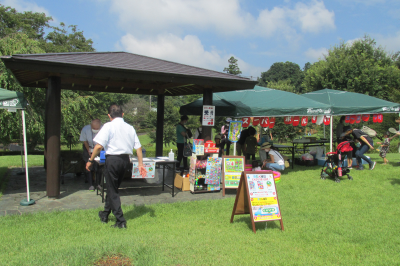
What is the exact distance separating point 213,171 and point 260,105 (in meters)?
2.70

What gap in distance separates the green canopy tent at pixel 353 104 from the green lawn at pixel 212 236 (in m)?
4.13

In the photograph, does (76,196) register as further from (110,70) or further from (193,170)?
(110,70)

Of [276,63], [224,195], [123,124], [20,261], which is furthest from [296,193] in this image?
[276,63]

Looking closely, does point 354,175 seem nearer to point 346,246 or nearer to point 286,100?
point 286,100

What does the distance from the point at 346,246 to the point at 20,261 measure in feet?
12.5

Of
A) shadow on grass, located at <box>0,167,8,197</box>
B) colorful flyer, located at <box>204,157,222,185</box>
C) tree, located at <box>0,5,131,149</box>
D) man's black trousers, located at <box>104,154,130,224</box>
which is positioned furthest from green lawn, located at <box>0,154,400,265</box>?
tree, located at <box>0,5,131,149</box>

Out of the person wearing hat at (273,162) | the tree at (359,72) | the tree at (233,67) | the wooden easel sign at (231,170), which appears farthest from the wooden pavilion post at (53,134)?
the tree at (233,67)

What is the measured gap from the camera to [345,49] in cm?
3042

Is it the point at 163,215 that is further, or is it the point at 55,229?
the point at 163,215

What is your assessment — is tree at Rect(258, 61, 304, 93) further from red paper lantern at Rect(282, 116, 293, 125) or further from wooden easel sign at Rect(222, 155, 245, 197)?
wooden easel sign at Rect(222, 155, 245, 197)

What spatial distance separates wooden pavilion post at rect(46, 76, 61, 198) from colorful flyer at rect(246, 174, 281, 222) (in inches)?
159

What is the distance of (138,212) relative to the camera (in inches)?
209

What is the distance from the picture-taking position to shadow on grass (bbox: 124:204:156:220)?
5066mm

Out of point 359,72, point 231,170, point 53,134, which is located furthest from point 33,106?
point 359,72
